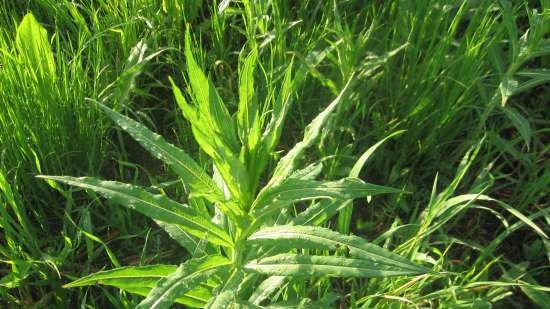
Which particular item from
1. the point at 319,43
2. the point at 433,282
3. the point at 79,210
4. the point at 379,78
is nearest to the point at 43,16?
the point at 79,210

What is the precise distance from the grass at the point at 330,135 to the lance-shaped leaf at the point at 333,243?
296 millimetres

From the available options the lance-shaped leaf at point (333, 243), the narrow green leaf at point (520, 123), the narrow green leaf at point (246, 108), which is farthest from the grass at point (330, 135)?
the narrow green leaf at point (246, 108)

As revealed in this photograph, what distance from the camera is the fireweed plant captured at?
1119mm

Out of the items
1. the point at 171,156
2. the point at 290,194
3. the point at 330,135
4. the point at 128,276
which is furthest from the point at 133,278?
the point at 330,135

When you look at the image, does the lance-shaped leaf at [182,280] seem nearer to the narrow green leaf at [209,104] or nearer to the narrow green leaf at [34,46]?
the narrow green leaf at [209,104]

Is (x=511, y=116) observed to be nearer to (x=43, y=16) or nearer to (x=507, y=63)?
(x=507, y=63)

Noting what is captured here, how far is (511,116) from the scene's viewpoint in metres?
1.78

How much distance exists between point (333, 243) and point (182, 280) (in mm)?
297

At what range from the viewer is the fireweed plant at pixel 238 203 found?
3.67ft

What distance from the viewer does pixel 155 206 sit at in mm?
1184

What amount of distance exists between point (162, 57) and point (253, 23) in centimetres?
39

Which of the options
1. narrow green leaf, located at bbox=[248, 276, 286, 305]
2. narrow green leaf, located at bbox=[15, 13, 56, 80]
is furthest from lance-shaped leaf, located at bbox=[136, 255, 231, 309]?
narrow green leaf, located at bbox=[15, 13, 56, 80]

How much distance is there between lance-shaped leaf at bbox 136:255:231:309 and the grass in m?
0.29

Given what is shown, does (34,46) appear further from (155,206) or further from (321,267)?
(321,267)
